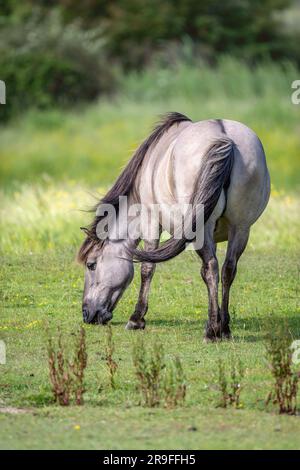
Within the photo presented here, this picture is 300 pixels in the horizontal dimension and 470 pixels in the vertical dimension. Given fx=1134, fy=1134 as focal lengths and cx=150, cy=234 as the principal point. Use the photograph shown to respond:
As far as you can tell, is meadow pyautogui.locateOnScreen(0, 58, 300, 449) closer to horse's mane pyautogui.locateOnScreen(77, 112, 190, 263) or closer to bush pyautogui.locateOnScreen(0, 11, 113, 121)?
horse's mane pyautogui.locateOnScreen(77, 112, 190, 263)

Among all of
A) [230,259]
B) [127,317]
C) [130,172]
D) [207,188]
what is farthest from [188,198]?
[127,317]

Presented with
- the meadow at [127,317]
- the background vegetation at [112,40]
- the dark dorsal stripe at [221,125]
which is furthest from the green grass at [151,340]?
the background vegetation at [112,40]

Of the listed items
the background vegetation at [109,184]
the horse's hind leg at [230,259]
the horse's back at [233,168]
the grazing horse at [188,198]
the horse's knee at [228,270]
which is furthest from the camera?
the horse's knee at [228,270]

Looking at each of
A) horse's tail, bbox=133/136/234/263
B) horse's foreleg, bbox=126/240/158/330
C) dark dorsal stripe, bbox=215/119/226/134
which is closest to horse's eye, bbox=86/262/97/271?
horse's foreleg, bbox=126/240/158/330

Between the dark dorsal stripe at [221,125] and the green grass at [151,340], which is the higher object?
the dark dorsal stripe at [221,125]

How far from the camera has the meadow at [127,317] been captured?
7621mm

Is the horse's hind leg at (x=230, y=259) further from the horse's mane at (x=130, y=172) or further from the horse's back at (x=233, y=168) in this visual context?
the horse's mane at (x=130, y=172)

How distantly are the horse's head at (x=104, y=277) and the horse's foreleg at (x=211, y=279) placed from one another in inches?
44.3

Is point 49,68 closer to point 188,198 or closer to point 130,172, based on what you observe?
point 130,172

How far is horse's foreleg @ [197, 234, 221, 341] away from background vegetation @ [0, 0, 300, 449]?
20 centimetres

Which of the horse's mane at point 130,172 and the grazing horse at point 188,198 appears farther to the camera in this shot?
the horse's mane at point 130,172

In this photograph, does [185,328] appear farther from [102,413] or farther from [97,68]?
[97,68]

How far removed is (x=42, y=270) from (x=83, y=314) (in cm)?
295

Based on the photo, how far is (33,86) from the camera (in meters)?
35.4
